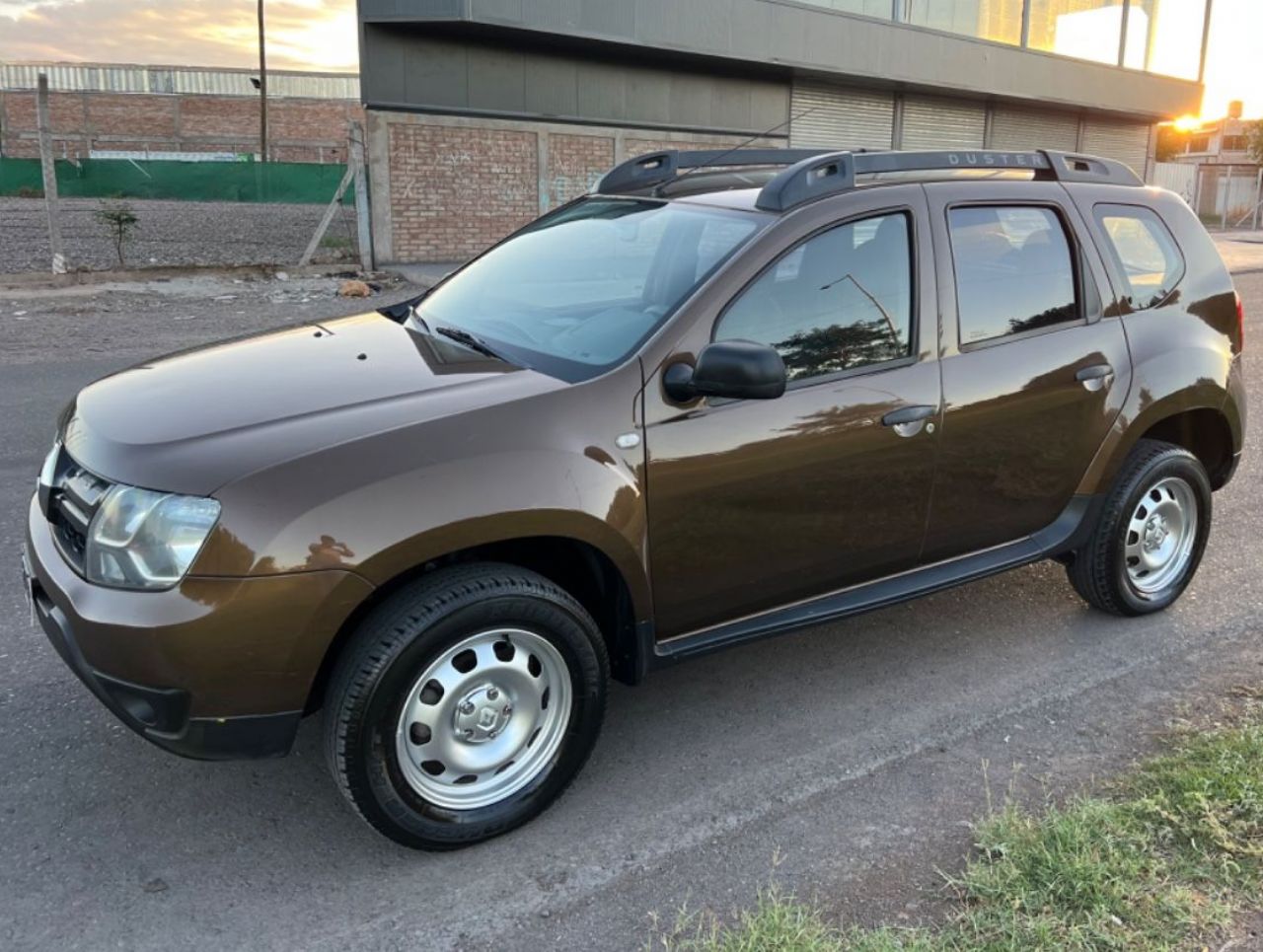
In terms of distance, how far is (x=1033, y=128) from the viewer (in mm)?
28438

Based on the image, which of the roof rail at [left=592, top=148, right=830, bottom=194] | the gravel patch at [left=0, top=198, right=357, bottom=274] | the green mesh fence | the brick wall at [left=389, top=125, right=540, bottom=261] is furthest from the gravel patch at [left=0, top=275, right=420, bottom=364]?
the green mesh fence

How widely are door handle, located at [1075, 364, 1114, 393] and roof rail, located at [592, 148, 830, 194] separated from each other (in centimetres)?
142

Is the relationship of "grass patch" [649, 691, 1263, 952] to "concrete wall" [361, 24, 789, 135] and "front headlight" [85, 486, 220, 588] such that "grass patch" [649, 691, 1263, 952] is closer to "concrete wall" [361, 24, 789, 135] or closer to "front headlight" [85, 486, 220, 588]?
"front headlight" [85, 486, 220, 588]

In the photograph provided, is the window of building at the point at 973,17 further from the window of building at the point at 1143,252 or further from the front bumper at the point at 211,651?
the front bumper at the point at 211,651

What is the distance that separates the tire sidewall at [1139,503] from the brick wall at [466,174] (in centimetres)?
1523

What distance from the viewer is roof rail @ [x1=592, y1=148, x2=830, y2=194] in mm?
4305

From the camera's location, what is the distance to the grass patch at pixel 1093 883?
7.81 feet

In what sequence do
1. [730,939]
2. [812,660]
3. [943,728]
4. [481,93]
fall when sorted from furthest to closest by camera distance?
[481,93] < [812,660] < [943,728] < [730,939]

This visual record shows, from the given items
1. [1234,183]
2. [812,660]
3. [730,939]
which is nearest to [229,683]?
[730,939]

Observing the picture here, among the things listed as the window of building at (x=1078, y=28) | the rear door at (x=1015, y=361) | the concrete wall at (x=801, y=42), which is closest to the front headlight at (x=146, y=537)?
the rear door at (x=1015, y=361)

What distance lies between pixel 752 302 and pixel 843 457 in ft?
1.89

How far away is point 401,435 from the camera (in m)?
2.62

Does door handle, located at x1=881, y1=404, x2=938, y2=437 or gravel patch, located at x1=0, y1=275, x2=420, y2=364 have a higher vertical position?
door handle, located at x1=881, y1=404, x2=938, y2=437

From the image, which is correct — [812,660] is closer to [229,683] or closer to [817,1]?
[229,683]
